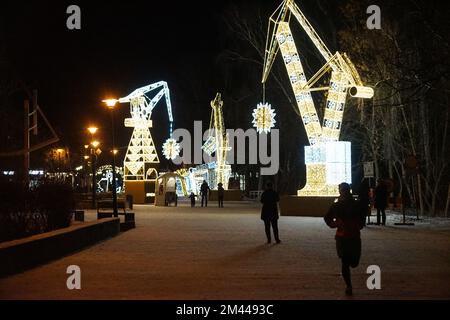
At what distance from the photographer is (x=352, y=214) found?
1056 cm

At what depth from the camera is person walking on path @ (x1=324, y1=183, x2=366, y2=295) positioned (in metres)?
10.5

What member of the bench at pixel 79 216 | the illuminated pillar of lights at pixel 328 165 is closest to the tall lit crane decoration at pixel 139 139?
the illuminated pillar of lights at pixel 328 165

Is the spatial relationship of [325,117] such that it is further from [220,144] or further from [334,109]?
[220,144]

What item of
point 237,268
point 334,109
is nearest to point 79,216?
point 334,109

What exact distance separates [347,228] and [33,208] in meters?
10.5

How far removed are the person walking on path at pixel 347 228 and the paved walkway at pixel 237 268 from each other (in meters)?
0.52

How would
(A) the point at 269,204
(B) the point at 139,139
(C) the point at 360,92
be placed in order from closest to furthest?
(A) the point at 269,204, (C) the point at 360,92, (B) the point at 139,139

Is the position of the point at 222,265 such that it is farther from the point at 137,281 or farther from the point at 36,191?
the point at 36,191

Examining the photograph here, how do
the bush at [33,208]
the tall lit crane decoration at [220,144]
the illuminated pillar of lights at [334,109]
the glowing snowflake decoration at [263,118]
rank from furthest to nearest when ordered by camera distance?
1. the tall lit crane decoration at [220,144]
2. the glowing snowflake decoration at [263,118]
3. the illuminated pillar of lights at [334,109]
4. the bush at [33,208]

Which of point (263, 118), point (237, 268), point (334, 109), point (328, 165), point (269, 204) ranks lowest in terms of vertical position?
point (237, 268)

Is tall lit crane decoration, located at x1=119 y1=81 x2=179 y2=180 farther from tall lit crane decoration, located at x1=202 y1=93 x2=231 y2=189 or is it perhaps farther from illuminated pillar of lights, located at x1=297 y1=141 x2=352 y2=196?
illuminated pillar of lights, located at x1=297 y1=141 x2=352 y2=196

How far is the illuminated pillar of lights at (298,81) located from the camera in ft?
104

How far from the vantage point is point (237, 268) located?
44.3 ft

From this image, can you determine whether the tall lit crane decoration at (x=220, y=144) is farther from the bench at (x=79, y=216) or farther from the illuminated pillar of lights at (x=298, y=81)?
the bench at (x=79, y=216)
